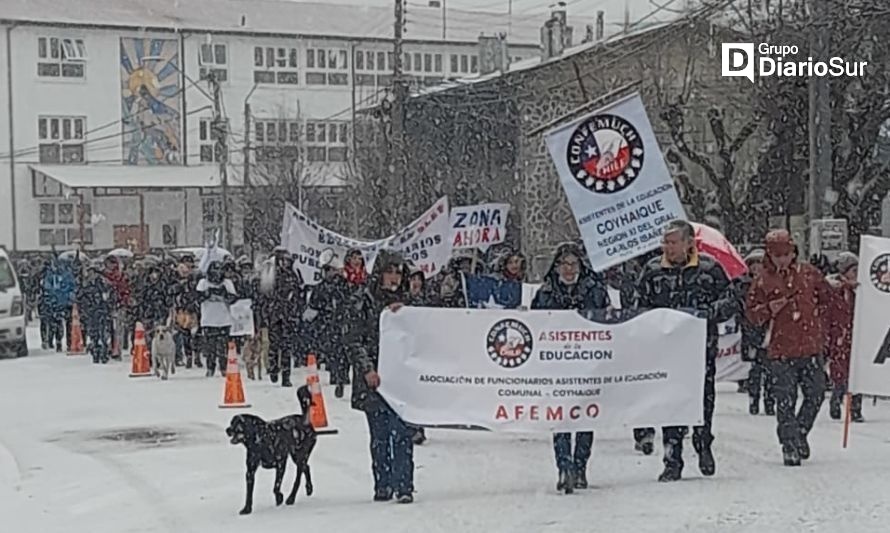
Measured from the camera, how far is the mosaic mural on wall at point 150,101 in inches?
2598

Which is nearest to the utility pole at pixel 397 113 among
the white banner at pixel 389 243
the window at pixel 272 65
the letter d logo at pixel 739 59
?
the letter d logo at pixel 739 59

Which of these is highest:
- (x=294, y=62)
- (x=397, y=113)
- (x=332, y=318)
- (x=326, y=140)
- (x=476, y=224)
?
(x=294, y=62)

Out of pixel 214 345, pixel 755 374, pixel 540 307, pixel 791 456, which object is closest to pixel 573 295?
pixel 540 307

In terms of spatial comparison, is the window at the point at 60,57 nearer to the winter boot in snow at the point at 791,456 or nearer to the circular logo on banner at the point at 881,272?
the circular logo on banner at the point at 881,272

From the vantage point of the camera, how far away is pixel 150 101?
219 feet

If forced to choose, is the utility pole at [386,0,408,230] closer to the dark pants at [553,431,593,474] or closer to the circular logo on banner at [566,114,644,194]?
the circular logo on banner at [566,114,644,194]

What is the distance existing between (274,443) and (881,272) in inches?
209

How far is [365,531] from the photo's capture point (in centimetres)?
973

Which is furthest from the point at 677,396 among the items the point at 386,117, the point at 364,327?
the point at 386,117

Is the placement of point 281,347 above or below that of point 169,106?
below

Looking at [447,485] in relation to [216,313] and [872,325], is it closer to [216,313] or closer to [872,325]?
[872,325]

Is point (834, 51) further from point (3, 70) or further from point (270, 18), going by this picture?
point (270, 18)

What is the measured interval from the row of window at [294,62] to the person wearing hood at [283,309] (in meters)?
46.1

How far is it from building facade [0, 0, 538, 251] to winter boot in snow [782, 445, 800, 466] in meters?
45.6
